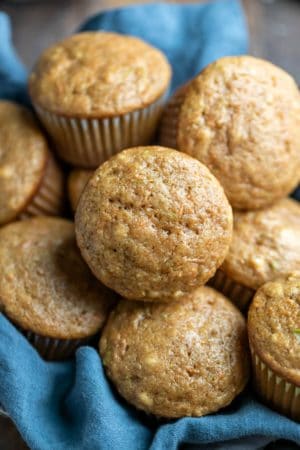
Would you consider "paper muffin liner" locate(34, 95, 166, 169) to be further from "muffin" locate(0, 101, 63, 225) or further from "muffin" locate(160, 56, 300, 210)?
"muffin" locate(160, 56, 300, 210)

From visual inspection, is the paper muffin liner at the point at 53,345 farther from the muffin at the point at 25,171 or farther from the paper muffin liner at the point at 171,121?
the paper muffin liner at the point at 171,121

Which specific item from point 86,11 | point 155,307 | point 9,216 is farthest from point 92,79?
point 86,11

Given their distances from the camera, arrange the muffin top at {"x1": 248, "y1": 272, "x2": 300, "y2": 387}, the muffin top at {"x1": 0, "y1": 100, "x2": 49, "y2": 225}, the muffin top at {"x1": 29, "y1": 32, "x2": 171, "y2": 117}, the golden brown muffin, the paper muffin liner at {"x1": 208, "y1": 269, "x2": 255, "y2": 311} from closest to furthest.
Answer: the muffin top at {"x1": 248, "y1": 272, "x2": 300, "y2": 387}, the golden brown muffin, the paper muffin liner at {"x1": 208, "y1": 269, "x2": 255, "y2": 311}, the muffin top at {"x1": 29, "y1": 32, "x2": 171, "y2": 117}, the muffin top at {"x1": 0, "y1": 100, "x2": 49, "y2": 225}

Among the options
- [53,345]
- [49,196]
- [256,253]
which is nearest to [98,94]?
[49,196]

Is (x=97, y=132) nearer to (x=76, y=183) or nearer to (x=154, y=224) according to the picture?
(x=76, y=183)

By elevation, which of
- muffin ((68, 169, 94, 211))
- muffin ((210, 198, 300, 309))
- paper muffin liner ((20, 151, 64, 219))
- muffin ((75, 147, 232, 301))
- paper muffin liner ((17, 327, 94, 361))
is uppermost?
muffin ((75, 147, 232, 301))

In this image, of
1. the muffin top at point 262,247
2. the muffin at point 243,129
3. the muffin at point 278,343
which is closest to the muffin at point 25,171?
the muffin at point 243,129

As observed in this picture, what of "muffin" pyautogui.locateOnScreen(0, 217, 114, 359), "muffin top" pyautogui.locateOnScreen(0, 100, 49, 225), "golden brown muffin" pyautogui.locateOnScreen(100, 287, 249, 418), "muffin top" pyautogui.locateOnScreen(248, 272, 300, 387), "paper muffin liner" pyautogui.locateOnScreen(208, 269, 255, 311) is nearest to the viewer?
"muffin top" pyautogui.locateOnScreen(248, 272, 300, 387)

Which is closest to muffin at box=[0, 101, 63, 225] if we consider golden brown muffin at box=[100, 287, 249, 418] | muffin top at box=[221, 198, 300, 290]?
golden brown muffin at box=[100, 287, 249, 418]
